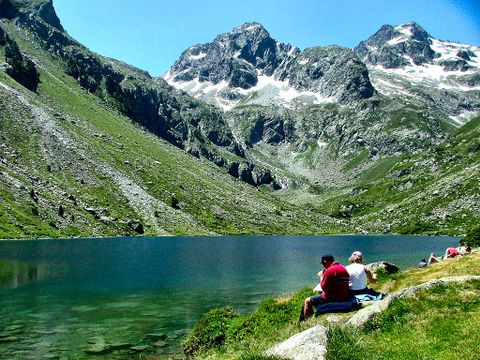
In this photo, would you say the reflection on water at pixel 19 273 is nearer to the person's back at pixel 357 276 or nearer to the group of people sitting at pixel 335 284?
the group of people sitting at pixel 335 284

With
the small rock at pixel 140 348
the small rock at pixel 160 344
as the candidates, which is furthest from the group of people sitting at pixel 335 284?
the small rock at pixel 160 344

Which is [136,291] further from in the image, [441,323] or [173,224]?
[173,224]

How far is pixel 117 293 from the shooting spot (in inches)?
2101

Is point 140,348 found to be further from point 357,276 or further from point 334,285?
point 357,276

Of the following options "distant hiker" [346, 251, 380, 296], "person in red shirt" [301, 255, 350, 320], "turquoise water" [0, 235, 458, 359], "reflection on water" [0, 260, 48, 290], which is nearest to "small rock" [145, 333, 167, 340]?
"turquoise water" [0, 235, 458, 359]

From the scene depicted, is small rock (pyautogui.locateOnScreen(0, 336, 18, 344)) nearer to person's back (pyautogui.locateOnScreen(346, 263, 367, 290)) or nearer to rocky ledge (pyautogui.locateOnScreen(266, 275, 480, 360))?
rocky ledge (pyautogui.locateOnScreen(266, 275, 480, 360))

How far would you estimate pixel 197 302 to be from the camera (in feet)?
162

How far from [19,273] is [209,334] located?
47861 millimetres

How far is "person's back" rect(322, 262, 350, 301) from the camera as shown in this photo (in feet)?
68.3

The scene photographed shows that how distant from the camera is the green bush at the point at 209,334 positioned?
90.3 feet

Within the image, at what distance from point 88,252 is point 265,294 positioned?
5491 centimetres

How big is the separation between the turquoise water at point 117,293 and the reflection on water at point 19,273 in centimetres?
12

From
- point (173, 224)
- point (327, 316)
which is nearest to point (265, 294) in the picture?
point (327, 316)

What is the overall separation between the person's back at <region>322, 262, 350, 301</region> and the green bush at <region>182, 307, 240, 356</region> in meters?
9.17
